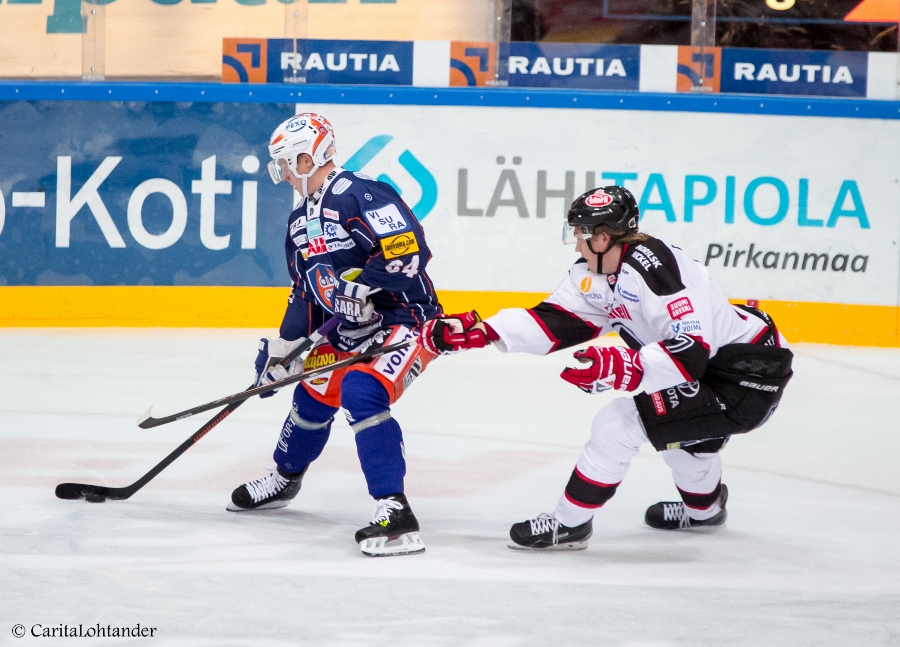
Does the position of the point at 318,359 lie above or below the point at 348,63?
below

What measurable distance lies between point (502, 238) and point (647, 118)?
105 centimetres

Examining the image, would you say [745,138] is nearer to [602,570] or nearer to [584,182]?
[584,182]

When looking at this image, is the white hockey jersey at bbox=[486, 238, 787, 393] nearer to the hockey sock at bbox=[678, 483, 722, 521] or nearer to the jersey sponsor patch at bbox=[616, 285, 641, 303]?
the jersey sponsor patch at bbox=[616, 285, 641, 303]

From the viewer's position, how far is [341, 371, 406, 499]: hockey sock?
116 inches

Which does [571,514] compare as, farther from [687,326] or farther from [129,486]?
[129,486]

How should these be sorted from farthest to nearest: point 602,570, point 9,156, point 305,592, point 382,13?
1. point 382,13
2. point 9,156
3. point 602,570
4. point 305,592

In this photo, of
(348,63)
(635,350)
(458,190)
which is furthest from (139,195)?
(635,350)

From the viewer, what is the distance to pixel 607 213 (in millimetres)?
2908

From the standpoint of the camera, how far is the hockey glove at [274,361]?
3.26 metres

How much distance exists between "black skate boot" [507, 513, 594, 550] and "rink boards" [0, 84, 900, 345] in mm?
3704

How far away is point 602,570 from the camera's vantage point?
2.82 metres

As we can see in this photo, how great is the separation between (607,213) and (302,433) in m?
1.06

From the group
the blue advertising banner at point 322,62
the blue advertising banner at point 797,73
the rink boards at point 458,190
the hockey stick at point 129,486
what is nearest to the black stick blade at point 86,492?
the hockey stick at point 129,486

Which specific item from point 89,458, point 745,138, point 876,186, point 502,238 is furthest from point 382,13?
point 89,458
